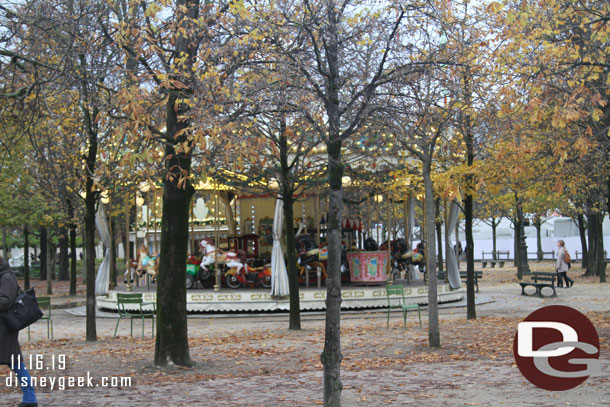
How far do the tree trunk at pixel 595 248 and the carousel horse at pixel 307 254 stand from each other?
609 inches

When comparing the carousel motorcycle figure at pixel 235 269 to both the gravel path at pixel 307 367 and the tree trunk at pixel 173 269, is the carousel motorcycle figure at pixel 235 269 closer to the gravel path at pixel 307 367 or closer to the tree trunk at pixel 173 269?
the gravel path at pixel 307 367

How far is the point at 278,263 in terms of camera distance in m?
22.0

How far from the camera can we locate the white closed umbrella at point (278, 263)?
21812 millimetres

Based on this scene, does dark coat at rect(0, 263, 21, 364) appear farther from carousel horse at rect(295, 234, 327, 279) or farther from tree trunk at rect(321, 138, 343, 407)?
carousel horse at rect(295, 234, 327, 279)

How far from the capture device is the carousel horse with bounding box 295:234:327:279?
23.9 m

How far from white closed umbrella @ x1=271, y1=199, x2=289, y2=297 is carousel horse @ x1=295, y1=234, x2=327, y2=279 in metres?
1.82

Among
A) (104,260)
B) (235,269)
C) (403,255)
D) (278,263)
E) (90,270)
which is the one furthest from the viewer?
(403,255)

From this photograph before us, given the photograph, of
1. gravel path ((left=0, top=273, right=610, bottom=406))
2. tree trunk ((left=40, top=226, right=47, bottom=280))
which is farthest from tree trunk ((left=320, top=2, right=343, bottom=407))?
tree trunk ((left=40, top=226, right=47, bottom=280))

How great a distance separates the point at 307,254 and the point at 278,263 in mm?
2104

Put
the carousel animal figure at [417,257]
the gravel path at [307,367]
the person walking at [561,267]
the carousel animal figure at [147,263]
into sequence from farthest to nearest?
the person walking at [561,267] < the carousel animal figure at [417,257] < the carousel animal figure at [147,263] < the gravel path at [307,367]

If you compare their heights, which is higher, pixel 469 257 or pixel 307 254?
pixel 307 254

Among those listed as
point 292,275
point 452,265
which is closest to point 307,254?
point 452,265

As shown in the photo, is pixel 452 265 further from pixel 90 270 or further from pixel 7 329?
pixel 7 329

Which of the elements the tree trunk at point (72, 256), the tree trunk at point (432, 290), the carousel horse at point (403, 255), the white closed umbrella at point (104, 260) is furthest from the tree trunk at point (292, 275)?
the tree trunk at point (72, 256)
